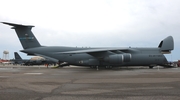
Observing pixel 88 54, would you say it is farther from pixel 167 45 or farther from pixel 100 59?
pixel 167 45

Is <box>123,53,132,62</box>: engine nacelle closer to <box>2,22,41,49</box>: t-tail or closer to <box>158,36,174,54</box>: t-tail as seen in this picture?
<box>158,36,174,54</box>: t-tail

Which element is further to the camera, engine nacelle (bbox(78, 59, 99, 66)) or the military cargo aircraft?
engine nacelle (bbox(78, 59, 99, 66))

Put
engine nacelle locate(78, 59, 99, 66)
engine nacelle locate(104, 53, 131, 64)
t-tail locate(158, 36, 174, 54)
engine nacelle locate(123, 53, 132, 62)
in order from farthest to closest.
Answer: engine nacelle locate(78, 59, 99, 66) < t-tail locate(158, 36, 174, 54) < engine nacelle locate(123, 53, 132, 62) < engine nacelle locate(104, 53, 131, 64)

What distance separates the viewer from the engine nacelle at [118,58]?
2366 cm

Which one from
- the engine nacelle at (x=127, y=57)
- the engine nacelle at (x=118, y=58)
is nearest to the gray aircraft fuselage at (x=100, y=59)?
the engine nacelle at (x=127, y=57)

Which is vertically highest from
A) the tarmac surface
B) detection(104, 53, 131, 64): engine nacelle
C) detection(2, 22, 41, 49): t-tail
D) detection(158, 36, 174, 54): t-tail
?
detection(2, 22, 41, 49): t-tail

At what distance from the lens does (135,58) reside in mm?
25703

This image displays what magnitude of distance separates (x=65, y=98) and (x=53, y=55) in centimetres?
2026

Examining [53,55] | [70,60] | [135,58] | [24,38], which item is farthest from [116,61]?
[24,38]

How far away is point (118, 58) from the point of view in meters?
23.6

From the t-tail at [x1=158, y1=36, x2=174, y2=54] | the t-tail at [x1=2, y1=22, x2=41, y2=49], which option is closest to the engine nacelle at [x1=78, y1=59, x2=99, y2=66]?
the t-tail at [x1=2, y1=22, x2=41, y2=49]

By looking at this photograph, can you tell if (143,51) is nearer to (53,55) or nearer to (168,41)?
(168,41)

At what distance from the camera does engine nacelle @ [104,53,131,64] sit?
2366cm

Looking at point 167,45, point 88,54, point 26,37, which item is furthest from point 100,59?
point 26,37
